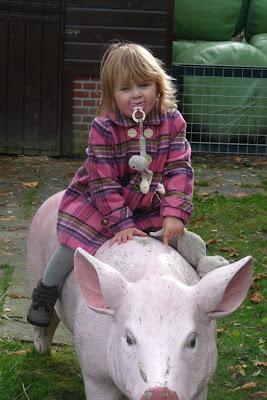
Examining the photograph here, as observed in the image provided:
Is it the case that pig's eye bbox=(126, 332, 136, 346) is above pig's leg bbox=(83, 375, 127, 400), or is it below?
above

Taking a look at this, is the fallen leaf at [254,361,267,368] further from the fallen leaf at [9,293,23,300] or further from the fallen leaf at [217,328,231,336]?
the fallen leaf at [9,293,23,300]

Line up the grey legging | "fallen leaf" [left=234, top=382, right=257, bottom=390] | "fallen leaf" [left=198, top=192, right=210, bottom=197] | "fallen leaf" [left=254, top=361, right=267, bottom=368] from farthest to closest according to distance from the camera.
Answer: "fallen leaf" [left=198, top=192, right=210, bottom=197] < "fallen leaf" [left=254, top=361, right=267, bottom=368] < "fallen leaf" [left=234, top=382, right=257, bottom=390] < the grey legging

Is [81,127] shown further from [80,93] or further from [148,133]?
[148,133]

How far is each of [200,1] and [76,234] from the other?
27.3 ft

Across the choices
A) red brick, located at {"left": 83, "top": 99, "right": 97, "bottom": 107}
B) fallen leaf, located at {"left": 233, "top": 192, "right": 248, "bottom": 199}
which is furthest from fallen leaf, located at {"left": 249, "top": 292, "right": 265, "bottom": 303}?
red brick, located at {"left": 83, "top": 99, "right": 97, "bottom": 107}

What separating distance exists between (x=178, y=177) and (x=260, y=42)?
821 centimetres

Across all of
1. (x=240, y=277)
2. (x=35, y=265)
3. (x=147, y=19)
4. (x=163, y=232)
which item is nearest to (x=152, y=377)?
(x=240, y=277)

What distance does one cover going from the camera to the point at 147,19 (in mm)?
11867

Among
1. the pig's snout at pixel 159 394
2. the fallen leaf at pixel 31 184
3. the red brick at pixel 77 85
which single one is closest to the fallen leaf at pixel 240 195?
the fallen leaf at pixel 31 184

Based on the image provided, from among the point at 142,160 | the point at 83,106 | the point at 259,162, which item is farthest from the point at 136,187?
the point at 83,106

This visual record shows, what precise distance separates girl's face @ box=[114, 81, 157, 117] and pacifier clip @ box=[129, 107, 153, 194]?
0.03 m

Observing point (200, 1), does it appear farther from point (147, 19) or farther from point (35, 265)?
point (35, 265)

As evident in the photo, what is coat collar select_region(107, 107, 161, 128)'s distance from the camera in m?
4.54

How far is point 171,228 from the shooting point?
449 cm
